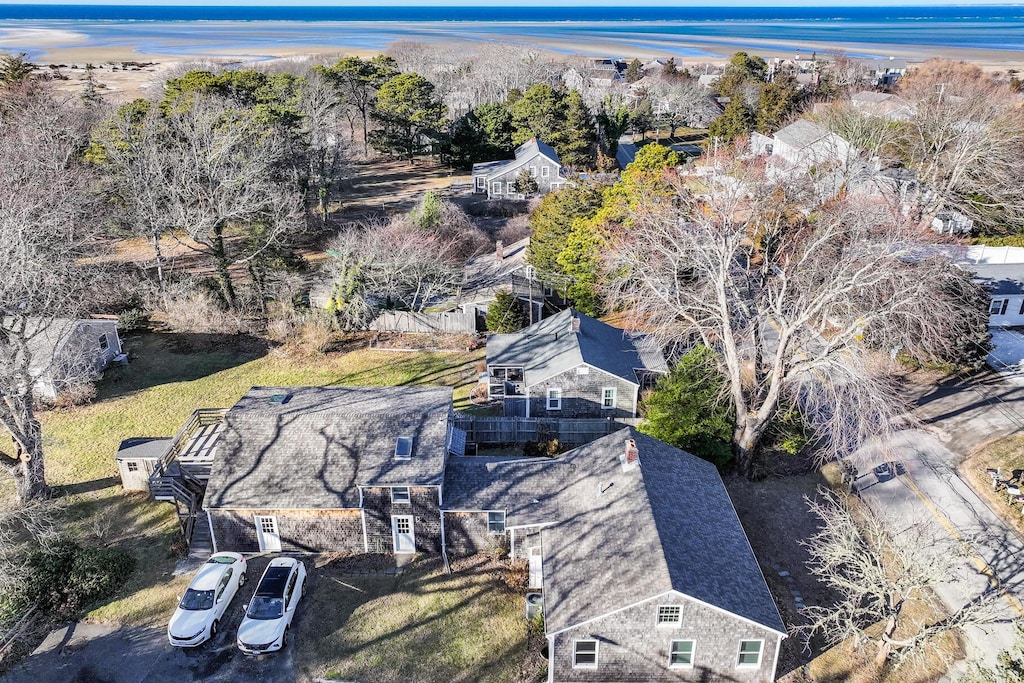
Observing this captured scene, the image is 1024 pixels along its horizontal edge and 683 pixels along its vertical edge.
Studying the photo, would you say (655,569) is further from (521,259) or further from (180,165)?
(180,165)

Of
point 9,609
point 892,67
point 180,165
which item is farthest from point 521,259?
point 892,67

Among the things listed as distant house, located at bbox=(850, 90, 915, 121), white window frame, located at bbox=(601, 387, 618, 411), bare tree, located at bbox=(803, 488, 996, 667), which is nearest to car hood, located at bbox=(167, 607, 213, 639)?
bare tree, located at bbox=(803, 488, 996, 667)

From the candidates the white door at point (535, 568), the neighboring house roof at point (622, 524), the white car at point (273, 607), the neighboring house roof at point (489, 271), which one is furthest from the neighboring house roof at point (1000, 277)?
the white car at point (273, 607)

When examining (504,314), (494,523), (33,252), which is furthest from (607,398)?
(33,252)

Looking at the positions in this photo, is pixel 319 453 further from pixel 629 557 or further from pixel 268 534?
pixel 629 557

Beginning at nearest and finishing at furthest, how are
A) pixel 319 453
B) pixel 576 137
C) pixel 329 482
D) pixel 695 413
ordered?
pixel 329 482 → pixel 319 453 → pixel 695 413 → pixel 576 137

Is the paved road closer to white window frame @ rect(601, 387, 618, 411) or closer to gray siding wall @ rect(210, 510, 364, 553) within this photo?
white window frame @ rect(601, 387, 618, 411)
